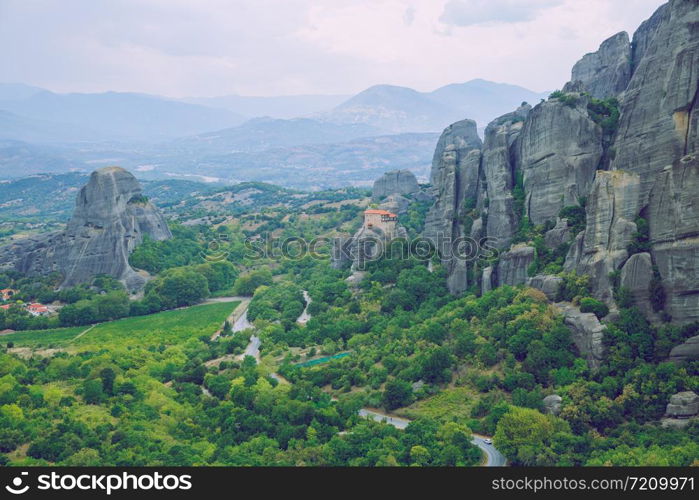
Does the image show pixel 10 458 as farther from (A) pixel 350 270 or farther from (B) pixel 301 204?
(B) pixel 301 204

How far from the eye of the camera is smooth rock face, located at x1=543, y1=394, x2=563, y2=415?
98.9 ft

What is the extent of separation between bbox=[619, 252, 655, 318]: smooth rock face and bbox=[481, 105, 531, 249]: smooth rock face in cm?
1151

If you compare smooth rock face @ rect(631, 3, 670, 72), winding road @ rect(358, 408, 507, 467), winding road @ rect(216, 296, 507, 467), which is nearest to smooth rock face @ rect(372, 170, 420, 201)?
winding road @ rect(216, 296, 507, 467)

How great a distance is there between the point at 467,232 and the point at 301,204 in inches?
2630

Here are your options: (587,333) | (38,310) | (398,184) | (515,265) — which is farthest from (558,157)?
(398,184)

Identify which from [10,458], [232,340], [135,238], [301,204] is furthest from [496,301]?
[301,204]

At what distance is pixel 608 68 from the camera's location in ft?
173

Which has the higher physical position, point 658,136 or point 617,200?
point 658,136

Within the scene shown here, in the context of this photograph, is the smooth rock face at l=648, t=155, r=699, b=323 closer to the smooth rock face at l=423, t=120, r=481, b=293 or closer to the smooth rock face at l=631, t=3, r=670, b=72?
the smooth rock face at l=423, t=120, r=481, b=293

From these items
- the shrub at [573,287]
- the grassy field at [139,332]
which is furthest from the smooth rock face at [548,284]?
the grassy field at [139,332]

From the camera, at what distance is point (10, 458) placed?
29.9 m

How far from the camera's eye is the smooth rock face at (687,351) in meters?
29.0

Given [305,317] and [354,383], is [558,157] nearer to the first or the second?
[354,383]

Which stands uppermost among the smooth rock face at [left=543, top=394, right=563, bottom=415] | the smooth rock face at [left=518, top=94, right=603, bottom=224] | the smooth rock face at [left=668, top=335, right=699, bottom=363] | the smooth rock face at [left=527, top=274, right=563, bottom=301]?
the smooth rock face at [left=518, top=94, right=603, bottom=224]
